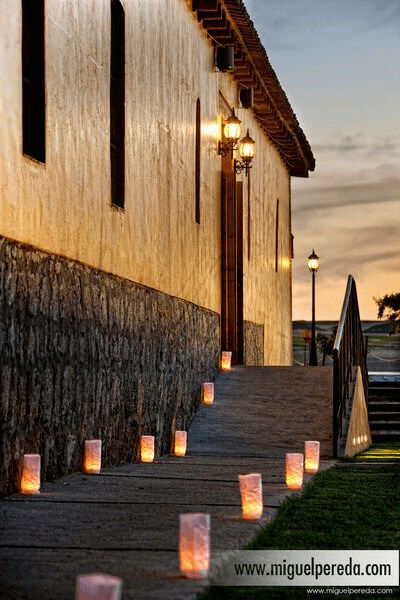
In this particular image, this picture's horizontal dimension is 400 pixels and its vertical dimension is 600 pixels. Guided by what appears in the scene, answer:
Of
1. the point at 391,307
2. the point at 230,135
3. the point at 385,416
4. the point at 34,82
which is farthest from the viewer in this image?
the point at 391,307

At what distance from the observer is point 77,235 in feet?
27.2

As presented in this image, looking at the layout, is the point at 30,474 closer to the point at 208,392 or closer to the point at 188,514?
the point at 188,514

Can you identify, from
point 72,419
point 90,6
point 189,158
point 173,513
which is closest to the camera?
point 173,513

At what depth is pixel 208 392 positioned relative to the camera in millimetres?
13055

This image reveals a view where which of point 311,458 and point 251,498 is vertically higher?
point 311,458

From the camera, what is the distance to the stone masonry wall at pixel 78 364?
22.3ft

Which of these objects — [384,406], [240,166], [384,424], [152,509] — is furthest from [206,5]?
[152,509]

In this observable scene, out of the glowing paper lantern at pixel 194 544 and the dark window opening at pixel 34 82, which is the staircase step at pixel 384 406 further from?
the glowing paper lantern at pixel 194 544

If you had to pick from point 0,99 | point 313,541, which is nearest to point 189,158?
point 0,99

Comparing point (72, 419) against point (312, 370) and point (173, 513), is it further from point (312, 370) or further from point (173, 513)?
point (312, 370)

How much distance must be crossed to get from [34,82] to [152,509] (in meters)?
3.35

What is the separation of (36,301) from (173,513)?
6.62 ft

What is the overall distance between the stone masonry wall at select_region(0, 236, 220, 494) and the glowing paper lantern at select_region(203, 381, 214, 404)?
71 cm

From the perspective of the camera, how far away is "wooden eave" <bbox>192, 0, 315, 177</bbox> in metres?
14.6
